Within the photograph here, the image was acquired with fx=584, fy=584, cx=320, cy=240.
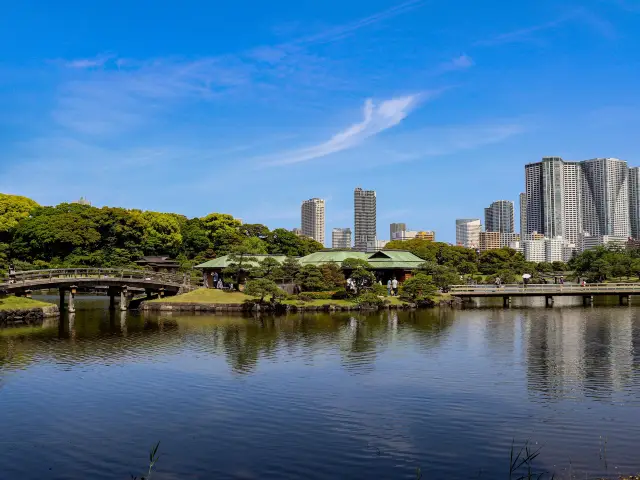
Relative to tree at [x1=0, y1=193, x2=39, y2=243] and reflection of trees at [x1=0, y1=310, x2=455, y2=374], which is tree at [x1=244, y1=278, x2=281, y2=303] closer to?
reflection of trees at [x1=0, y1=310, x2=455, y2=374]

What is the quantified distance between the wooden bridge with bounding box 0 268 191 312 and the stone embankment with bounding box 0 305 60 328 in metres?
1.95

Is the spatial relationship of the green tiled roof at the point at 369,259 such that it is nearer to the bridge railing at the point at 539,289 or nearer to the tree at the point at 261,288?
the bridge railing at the point at 539,289

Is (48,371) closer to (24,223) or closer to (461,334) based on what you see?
(461,334)

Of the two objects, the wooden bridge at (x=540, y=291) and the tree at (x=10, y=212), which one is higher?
the tree at (x=10, y=212)

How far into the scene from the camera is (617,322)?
4066 centimetres

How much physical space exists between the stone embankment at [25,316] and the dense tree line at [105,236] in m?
20.3

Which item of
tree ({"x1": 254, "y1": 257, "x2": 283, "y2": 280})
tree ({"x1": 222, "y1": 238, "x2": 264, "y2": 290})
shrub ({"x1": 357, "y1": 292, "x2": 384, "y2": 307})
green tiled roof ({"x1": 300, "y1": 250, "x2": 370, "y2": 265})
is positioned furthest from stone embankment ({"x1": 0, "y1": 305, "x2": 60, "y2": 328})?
green tiled roof ({"x1": 300, "y1": 250, "x2": 370, "y2": 265})

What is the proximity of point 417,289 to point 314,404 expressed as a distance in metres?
36.2

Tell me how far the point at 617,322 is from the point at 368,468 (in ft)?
112

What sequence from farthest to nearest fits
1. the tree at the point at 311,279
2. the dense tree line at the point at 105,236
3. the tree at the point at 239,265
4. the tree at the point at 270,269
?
the dense tree line at the point at 105,236
the tree at the point at 239,265
the tree at the point at 270,269
the tree at the point at 311,279

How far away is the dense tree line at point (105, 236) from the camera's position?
72312mm

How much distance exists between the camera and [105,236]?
3073 inches

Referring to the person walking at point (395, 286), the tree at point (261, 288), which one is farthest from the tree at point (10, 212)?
the person walking at point (395, 286)

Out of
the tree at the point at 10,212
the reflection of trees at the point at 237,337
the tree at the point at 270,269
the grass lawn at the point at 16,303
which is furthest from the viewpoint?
the tree at the point at 10,212
